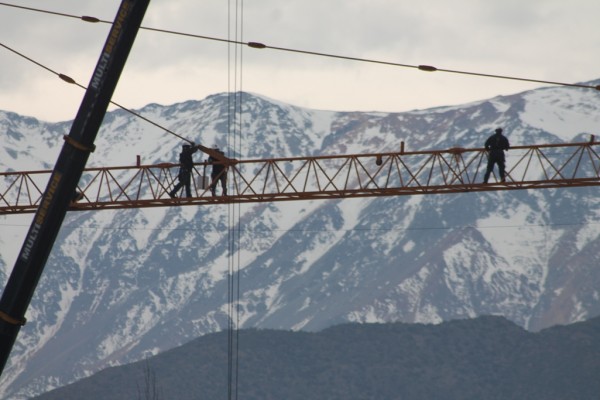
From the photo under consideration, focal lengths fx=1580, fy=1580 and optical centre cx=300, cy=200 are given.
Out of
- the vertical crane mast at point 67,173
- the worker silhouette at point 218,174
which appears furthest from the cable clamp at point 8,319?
the worker silhouette at point 218,174

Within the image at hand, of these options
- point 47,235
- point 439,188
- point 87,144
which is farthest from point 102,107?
point 439,188

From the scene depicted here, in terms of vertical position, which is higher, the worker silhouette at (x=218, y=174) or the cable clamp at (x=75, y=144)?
the worker silhouette at (x=218, y=174)

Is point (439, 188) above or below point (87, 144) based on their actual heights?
above

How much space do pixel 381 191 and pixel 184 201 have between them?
7.54 meters

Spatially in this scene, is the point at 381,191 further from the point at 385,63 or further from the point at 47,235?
the point at 47,235

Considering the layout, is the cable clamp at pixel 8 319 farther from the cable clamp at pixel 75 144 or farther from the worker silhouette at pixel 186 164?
the worker silhouette at pixel 186 164

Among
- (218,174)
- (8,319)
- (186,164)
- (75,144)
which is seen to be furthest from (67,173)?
(218,174)

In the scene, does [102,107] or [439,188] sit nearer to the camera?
[102,107]

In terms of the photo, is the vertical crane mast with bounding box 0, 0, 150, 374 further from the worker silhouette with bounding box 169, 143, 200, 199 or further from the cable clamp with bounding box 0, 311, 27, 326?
the worker silhouette with bounding box 169, 143, 200, 199

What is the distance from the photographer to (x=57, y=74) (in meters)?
30.9

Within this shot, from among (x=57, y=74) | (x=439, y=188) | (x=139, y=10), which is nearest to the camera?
(x=139, y=10)

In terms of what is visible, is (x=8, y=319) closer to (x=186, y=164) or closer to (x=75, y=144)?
(x=75, y=144)

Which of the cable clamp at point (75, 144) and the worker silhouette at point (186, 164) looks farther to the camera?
the worker silhouette at point (186, 164)

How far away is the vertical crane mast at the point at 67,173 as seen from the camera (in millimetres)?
25891
